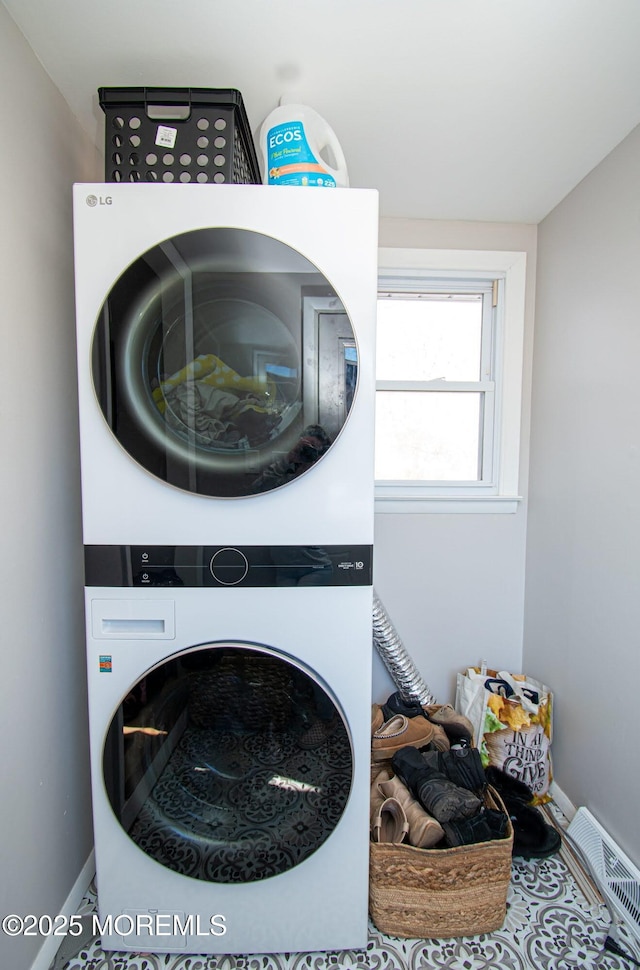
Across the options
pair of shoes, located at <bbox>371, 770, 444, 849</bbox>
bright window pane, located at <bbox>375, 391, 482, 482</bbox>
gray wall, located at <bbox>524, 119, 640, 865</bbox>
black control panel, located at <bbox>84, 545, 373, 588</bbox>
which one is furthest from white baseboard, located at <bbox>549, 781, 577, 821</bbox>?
black control panel, located at <bbox>84, 545, 373, 588</bbox>

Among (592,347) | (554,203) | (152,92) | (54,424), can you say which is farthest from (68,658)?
(554,203)

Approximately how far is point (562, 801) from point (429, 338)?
6.03ft

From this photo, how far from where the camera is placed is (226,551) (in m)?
1.04

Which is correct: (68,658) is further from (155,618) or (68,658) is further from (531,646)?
(531,646)

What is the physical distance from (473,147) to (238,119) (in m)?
0.75

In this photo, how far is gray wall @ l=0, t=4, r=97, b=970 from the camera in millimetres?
988

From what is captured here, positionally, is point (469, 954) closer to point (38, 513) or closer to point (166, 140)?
point (38, 513)

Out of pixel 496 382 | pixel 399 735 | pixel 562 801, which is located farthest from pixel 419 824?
pixel 496 382

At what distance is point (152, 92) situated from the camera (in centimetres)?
104

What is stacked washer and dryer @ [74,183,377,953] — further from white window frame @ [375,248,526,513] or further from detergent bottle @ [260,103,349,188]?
white window frame @ [375,248,526,513]

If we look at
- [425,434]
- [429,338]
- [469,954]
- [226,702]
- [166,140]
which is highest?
[166,140]

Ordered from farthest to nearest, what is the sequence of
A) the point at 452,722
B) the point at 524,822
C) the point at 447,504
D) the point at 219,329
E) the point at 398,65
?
the point at 447,504
the point at 452,722
the point at 524,822
the point at 398,65
the point at 219,329

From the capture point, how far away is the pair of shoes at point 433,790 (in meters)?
1.20

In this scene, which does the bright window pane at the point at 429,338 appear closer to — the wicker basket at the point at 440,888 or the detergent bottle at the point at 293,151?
the detergent bottle at the point at 293,151
